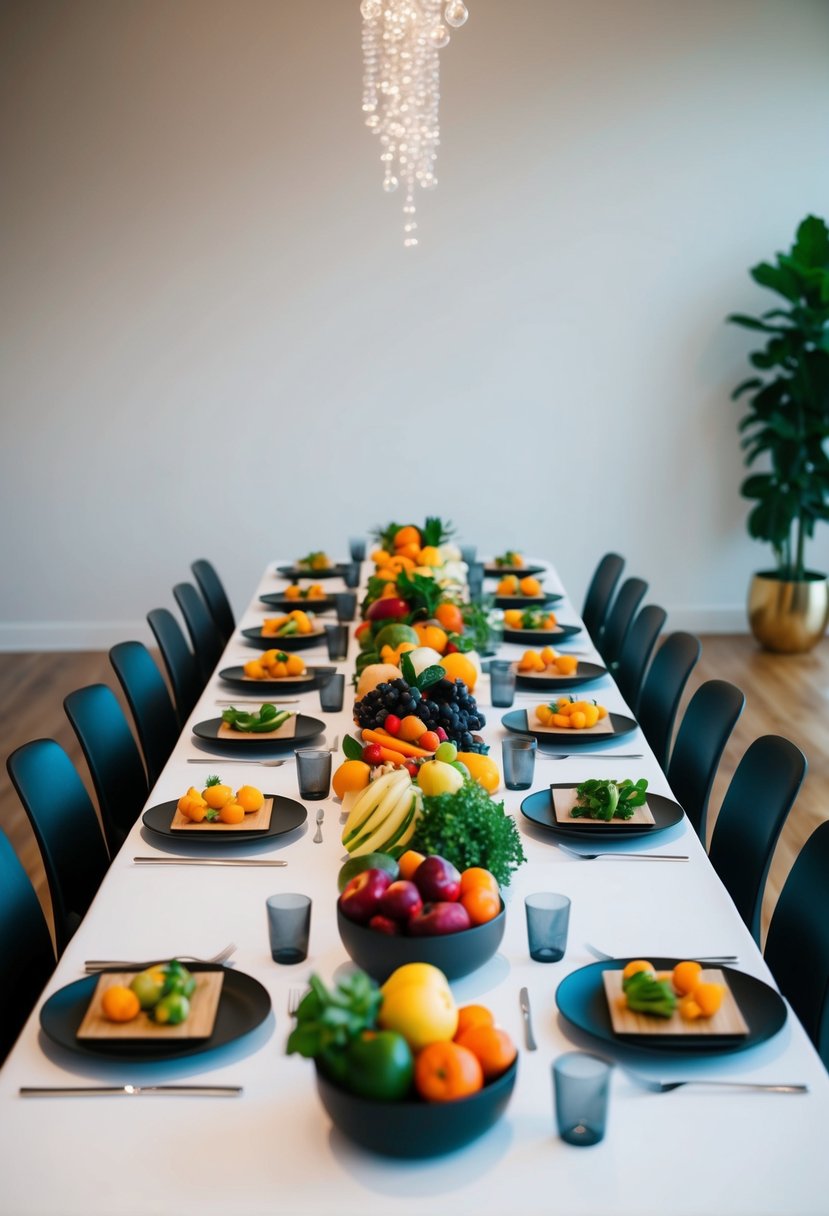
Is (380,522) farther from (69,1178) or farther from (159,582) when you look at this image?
(69,1178)

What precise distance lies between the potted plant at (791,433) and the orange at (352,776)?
4.72 metres

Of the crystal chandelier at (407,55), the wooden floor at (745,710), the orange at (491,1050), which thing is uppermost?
the crystal chandelier at (407,55)

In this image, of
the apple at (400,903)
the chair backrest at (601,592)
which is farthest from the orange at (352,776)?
the chair backrest at (601,592)

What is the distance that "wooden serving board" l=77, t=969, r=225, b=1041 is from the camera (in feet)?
5.14

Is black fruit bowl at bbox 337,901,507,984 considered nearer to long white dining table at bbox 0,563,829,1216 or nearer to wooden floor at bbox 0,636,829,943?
long white dining table at bbox 0,563,829,1216

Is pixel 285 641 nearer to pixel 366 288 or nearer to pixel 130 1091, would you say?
pixel 130 1091

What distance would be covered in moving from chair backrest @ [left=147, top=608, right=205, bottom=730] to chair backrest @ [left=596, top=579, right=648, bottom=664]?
1.49m

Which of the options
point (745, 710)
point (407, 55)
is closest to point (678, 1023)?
point (407, 55)

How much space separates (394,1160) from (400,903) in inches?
13.7

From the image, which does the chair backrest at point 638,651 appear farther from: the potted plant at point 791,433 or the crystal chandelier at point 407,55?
the potted plant at point 791,433

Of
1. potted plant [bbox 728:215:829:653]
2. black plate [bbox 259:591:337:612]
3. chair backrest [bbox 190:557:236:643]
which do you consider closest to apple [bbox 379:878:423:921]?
black plate [bbox 259:591:337:612]

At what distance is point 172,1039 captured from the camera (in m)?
1.57

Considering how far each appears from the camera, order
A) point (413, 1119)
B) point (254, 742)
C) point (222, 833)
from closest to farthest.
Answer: point (413, 1119) → point (222, 833) → point (254, 742)

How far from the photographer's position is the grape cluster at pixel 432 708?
2553mm
